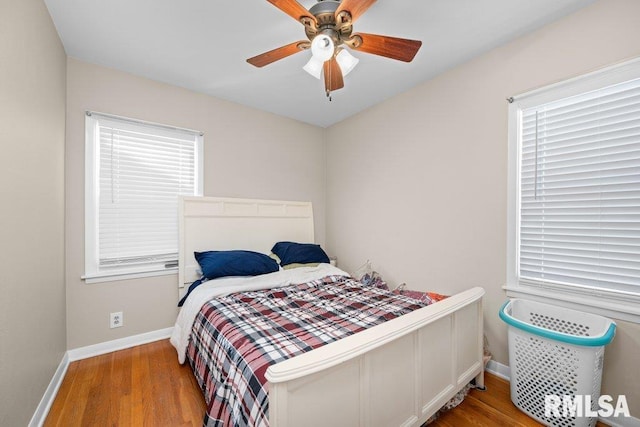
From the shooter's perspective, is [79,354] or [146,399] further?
[79,354]

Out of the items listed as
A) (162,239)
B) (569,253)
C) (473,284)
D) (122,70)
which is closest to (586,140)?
(569,253)

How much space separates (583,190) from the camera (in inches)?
65.4

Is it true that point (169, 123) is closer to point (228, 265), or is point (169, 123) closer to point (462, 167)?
point (228, 265)

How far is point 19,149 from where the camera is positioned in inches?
51.5

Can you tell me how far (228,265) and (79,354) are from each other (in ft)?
4.49

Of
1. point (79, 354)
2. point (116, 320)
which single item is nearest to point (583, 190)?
point (116, 320)

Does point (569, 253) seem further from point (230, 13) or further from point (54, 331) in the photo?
point (54, 331)

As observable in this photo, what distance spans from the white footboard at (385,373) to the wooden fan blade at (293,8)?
160cm

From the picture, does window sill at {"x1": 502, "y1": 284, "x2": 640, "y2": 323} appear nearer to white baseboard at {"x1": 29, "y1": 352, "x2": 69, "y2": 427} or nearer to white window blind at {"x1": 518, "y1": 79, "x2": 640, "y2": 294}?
white window blind at {"x1": 518, "y1": 79, "x2": 640, "y2": 294}

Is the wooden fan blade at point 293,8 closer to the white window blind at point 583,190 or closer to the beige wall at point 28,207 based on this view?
the beige wall at point 28,207

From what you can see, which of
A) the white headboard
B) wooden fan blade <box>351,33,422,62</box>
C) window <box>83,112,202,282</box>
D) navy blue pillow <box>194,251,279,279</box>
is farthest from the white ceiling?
navy blue pillow <box>194,251,279,279</box>

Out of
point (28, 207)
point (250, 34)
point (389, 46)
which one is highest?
point (250, 34)

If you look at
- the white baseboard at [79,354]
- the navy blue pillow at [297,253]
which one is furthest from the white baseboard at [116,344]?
the navy blue pillow at [297,253]

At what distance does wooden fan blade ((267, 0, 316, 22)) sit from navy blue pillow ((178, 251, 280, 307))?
6.62 feet
